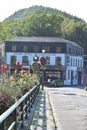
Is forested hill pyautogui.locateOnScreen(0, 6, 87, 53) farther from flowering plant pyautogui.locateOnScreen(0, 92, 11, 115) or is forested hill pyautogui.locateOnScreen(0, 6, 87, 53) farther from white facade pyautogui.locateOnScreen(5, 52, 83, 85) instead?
flowering plant pyautogui.locateOnScreen(0, 92, 11, 115)

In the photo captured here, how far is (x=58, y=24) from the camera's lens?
132250 mm

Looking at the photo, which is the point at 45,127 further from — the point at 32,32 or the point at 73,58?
the point at 32,32

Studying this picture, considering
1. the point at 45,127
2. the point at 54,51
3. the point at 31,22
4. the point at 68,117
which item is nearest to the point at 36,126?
the point at 45,127

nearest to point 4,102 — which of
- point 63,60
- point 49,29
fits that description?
point 63,60

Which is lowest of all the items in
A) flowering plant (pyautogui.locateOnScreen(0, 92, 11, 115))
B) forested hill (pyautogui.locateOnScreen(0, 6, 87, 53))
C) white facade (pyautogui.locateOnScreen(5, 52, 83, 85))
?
flowering plant (pyautogui.locateOnScreen(0, 92, 11, 115))

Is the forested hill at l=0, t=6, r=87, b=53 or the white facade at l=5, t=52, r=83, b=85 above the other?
the forested hill at l=0, t=6, r=87, b=53

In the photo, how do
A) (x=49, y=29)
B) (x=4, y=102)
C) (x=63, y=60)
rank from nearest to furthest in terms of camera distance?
(x=4, y=102) → (x=63, y=60) → (x=49, y=29)

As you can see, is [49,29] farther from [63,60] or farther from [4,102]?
[4,102]

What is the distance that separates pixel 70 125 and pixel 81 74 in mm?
102393

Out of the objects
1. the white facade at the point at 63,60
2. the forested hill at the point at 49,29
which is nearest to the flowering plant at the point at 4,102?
the white facade at the point at 63,60

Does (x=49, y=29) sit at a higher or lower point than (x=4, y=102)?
higher

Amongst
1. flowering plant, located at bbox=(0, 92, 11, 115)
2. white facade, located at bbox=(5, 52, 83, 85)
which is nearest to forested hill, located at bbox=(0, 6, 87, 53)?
white facade, located at bbox=(5, 52, 83, 85)

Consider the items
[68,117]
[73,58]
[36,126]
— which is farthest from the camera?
[73,58]

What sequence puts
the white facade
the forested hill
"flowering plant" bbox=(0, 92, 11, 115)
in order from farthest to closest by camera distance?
1. the forested hill
2. the white facade
3. "flowering plant" bbox=(0, 92, 11, 115)
